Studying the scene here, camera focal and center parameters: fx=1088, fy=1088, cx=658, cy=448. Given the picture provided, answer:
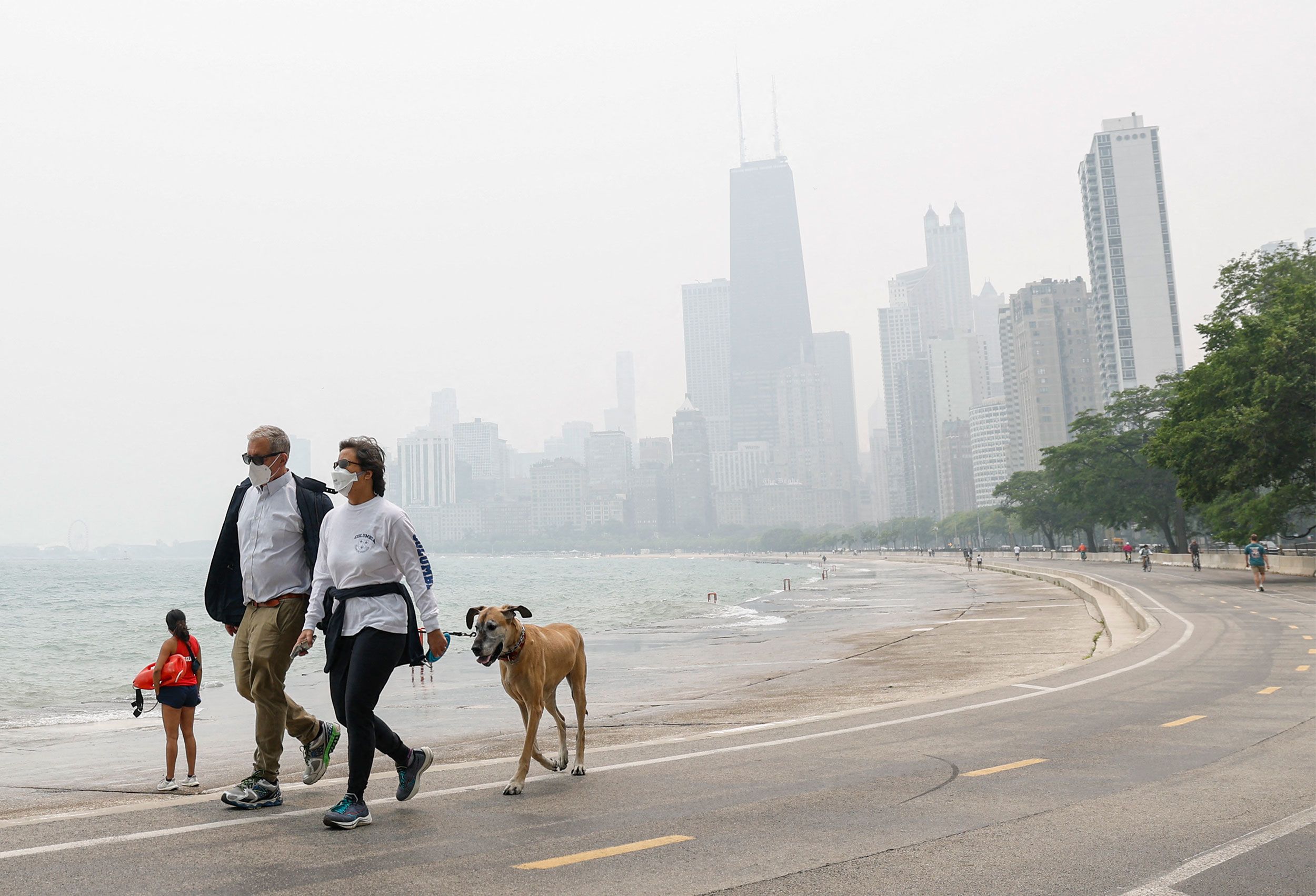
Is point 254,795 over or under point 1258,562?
under

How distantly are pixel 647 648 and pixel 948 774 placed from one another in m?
21.1

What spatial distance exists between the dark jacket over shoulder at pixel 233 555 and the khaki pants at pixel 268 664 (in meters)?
0.34

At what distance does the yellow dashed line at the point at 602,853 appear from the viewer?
5.43m

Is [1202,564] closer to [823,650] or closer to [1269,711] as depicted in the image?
[823,650]

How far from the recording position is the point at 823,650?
23625 millimetres

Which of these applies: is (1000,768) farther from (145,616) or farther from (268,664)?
(145,616)

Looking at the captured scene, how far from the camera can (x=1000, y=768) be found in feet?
25.9

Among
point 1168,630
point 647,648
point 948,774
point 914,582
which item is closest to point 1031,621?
point 1168,630

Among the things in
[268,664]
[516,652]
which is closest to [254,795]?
[268,664]

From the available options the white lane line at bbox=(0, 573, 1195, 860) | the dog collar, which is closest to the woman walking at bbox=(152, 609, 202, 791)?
the white lane line at bbox=(0, 573, 1195, 860)

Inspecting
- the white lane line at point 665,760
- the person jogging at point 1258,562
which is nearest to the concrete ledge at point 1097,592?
the person jogging at point 1258,562

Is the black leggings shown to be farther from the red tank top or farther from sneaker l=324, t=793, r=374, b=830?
the red tank top

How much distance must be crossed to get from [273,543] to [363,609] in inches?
41.5

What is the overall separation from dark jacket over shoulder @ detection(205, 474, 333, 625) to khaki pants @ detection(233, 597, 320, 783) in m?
0.34
